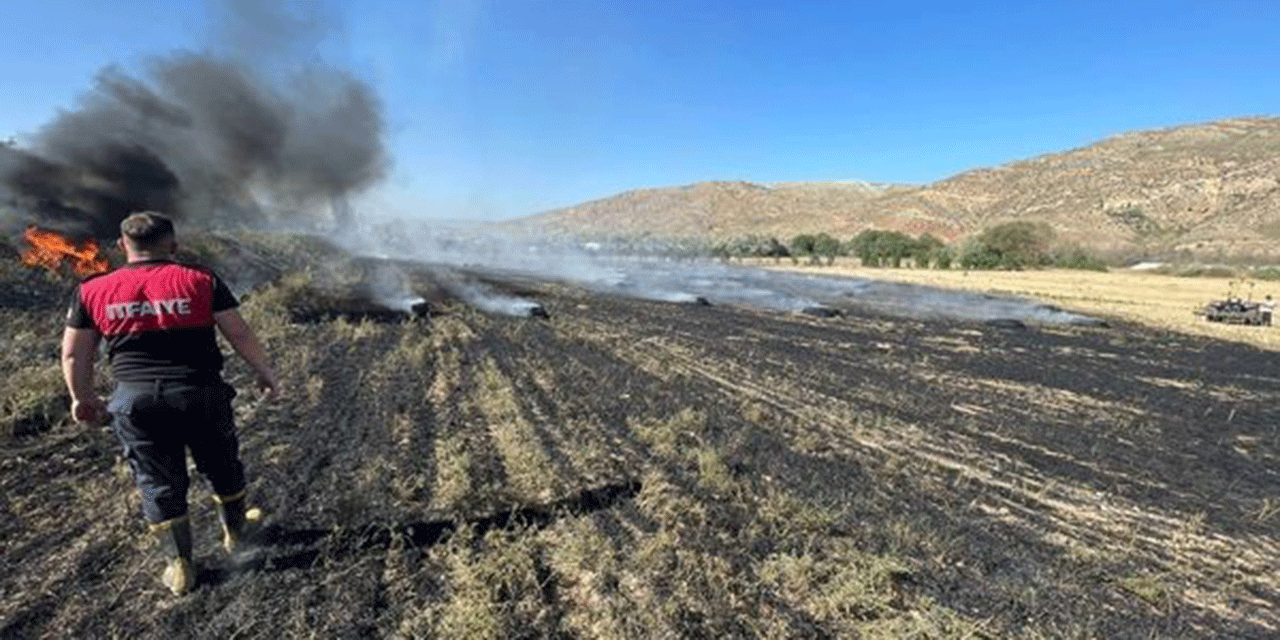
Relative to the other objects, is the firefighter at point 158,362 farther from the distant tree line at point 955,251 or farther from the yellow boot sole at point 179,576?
the distant tree line at point 955,251

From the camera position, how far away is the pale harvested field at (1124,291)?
77.5 ft

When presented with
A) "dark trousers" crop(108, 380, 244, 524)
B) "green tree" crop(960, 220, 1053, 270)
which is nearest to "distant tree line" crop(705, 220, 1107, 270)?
"green tree" crop(960, 220, 1053, 270)

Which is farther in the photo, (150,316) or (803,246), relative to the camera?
(803,246)

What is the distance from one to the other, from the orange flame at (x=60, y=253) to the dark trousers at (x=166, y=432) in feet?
54.5

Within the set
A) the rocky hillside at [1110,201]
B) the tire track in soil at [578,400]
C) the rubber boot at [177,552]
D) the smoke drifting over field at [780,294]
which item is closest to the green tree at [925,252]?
the smoke drifting over field at [780,294]

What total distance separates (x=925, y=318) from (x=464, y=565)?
2229 cm

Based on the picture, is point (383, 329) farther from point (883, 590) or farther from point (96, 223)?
point (883, 590)

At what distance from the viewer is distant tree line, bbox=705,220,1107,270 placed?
57.0 m

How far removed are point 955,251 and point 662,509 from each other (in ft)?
202

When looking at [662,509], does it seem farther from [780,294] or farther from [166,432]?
[780,294]

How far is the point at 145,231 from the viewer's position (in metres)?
3.74

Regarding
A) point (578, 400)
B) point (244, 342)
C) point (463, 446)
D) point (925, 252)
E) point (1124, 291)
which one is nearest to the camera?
point (244, 342)

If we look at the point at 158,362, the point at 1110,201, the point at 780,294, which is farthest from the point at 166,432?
the point at 1110,201

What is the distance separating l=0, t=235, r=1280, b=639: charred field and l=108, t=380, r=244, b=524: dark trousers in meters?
0.63
